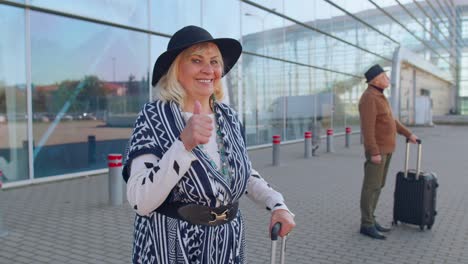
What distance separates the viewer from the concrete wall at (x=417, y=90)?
33562 mm

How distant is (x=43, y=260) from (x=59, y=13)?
20.4ft

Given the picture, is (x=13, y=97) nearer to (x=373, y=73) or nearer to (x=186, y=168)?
(x=373, y=73)

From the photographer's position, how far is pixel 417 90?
39.3 metres

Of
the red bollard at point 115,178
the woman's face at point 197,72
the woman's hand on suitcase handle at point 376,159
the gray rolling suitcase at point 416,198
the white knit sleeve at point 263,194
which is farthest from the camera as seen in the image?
the red bollard at point 115,178

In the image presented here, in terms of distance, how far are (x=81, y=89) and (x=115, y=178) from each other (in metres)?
4.05

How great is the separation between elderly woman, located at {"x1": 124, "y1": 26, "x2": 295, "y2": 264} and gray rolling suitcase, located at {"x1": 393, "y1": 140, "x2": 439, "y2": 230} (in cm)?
376

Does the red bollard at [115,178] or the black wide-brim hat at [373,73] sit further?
the red bollard at [115,178]

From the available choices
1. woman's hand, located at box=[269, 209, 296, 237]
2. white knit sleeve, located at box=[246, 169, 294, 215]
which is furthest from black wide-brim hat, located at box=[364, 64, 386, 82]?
woman's hand, located at box=[269, 209, 296, 237]

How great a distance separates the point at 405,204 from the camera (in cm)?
517

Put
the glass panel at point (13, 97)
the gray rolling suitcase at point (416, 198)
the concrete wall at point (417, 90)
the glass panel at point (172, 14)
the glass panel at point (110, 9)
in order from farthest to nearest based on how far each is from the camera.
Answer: the concrete wall at point (417, 90) → the glass panel at point (172, 14) → the glass panel at point (110, 9) → the glass panel at point (13, 97) → the gray rolling suitcase at point (416, 198)

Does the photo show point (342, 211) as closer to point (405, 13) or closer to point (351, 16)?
point (351, 16)

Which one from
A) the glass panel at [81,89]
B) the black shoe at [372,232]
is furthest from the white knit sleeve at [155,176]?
the glass panel at [81,89]

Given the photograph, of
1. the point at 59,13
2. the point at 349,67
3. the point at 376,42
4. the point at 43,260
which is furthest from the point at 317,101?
the point at 43,260

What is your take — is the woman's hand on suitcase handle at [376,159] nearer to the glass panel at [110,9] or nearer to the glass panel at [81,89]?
the glass panel at [81,89]
